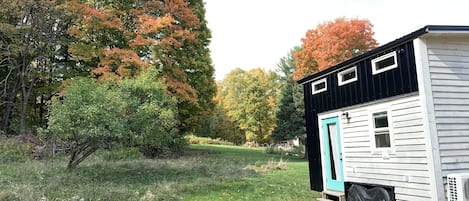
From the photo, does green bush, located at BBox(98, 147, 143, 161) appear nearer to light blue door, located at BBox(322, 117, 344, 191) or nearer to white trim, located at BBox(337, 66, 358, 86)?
light blue door, located at BBox(322, 117, 344, 191)

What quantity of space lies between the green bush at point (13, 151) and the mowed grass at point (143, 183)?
1.15m

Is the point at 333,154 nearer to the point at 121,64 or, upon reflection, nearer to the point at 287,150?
the point at 121,64

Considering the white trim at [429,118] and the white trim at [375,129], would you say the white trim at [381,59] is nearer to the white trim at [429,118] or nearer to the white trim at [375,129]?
the white trim at [429,118]

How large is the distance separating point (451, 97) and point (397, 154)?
1.31 m

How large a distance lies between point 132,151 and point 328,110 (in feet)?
34.3

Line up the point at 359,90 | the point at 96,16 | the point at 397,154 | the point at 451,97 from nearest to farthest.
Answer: the point at 451,97
the point at 397,154
the point at 359,90
the point at 96,16


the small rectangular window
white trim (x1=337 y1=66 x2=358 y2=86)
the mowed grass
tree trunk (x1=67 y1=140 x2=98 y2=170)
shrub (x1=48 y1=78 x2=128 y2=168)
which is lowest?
the mowed grass

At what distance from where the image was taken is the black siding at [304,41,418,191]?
18.9ft

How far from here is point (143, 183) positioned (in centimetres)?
947

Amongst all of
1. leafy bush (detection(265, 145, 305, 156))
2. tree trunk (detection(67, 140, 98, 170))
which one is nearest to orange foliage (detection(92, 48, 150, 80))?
tree trunk (detection(67, 140, 98, 170))

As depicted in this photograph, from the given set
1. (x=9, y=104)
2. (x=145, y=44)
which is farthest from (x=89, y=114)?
(x=9, y=104)

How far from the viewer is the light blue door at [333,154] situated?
7.64 meters

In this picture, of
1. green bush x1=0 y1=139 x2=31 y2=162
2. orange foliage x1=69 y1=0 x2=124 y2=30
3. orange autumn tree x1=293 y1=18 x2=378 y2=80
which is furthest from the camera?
orange autumn tree x1=293 y1=18 x2=378 y2=80

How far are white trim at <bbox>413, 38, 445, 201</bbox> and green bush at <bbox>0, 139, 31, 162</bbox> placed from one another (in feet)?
42.7
